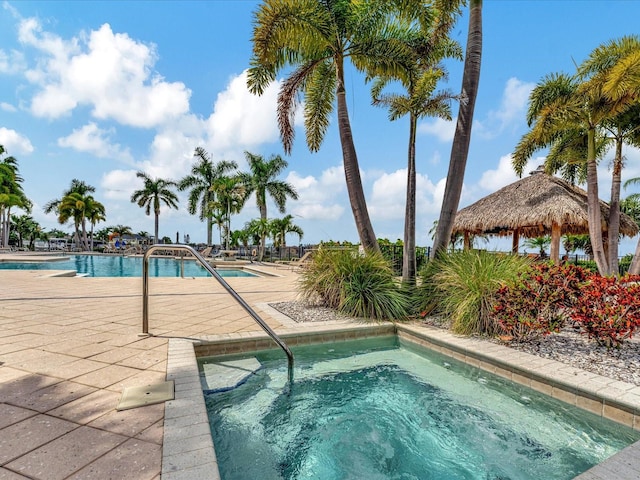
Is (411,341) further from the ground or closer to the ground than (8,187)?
closer to the ground

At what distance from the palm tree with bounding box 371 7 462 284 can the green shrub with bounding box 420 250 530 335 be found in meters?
0.60

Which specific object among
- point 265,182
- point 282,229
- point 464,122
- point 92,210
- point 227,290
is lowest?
point 227,290

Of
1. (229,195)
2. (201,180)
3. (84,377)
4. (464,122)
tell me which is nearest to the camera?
(84,377)

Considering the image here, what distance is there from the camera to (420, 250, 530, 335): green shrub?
430 cm

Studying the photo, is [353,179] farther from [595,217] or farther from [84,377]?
[595,217]

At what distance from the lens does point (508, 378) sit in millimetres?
3273

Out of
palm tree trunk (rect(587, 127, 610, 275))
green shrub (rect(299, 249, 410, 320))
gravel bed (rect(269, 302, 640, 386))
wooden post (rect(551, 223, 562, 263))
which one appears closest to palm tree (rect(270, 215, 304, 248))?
wooden post (rect(551, 223, 562, 263))

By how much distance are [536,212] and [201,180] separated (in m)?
24.9

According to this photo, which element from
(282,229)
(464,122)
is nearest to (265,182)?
(282,229)

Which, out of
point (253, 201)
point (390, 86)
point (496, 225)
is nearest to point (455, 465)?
point (390, 86)

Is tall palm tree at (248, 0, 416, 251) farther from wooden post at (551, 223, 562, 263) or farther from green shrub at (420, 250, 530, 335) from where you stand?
wooden post at (551, 223, 562, 263)

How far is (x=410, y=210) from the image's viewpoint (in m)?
6.22

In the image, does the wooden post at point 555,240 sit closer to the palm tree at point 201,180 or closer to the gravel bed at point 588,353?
the gravel bed at point 588,353

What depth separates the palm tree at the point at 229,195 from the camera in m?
24.8
